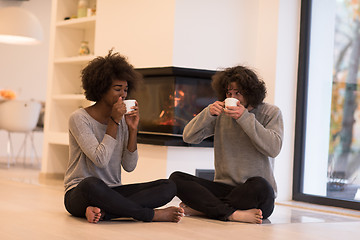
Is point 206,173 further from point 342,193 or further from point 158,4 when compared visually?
point 158,4

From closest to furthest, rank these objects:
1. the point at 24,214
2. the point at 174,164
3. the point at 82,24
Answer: the point at 24,214
the point at 174,164
the point at 82,24

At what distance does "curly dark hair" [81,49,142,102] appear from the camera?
283 cm

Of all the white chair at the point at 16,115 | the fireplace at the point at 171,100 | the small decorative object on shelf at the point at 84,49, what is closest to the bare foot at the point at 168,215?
the fireplace at the point at 171,100

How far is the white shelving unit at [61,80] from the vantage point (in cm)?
546

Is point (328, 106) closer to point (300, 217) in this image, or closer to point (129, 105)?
point (300, 217)

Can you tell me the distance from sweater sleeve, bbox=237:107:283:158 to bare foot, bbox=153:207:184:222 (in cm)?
52

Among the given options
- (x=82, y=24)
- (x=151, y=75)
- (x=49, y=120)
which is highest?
(x=82, y=24)

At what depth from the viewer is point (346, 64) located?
4.26m

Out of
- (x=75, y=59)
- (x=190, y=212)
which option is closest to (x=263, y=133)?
(x=190, y=212)

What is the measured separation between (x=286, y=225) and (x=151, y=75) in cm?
182

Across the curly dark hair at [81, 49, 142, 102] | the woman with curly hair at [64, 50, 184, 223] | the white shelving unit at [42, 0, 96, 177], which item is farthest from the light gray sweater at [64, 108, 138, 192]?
the white shelving unit at [42, 0, 96, 177]

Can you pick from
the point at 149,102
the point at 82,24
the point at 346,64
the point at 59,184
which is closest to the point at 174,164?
the point at 149,102

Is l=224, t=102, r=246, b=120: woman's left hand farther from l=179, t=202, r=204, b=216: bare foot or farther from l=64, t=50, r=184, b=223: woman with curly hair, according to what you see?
l=179, t=202, r=204, b=216: bare foot

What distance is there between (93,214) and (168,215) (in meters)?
0.38
